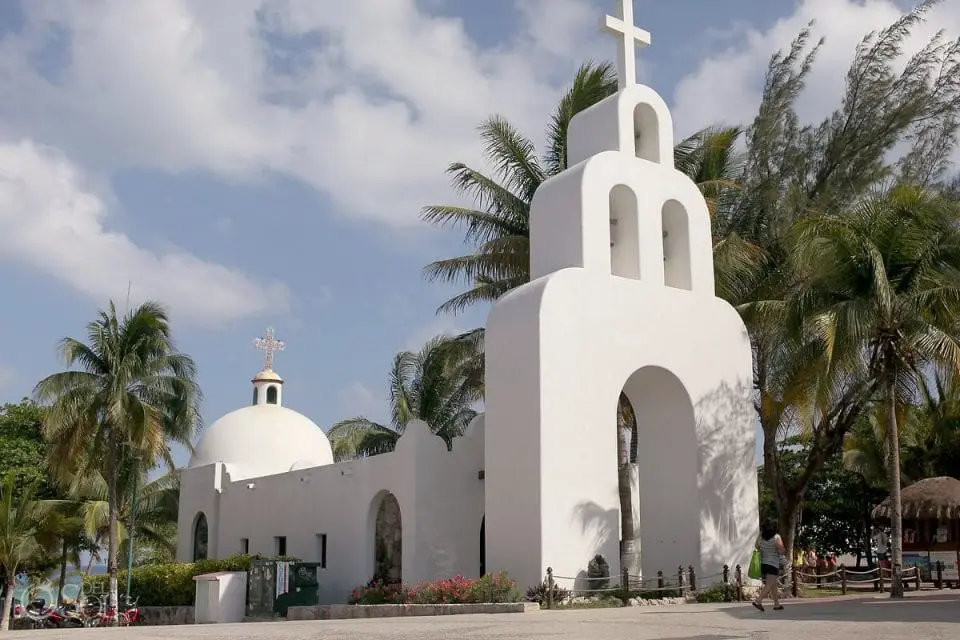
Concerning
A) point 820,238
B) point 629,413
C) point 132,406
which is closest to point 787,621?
point 820,238

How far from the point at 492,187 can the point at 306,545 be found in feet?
30.1

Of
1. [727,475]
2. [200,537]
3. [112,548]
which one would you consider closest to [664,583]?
[727,475]

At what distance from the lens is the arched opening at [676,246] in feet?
65.0

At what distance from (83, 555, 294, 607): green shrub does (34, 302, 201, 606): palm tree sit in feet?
2.23

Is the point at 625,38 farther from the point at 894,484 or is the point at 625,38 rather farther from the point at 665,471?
the point at 894,484

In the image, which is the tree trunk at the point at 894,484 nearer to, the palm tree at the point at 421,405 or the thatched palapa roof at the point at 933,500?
the thatched palapa roof at the point at 933,500

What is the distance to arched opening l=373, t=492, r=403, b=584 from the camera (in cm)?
2130

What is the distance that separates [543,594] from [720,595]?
317 cm

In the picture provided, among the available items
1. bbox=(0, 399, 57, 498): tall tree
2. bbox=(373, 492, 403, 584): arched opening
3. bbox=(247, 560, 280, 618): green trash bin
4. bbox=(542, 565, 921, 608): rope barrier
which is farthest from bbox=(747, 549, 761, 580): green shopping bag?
bbox=(0, 399, 57, 498): tall tree

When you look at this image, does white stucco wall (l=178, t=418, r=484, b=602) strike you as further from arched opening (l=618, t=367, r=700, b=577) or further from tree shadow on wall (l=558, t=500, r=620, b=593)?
tree shadow on wall (l=558, t=500, r=620, b=593)

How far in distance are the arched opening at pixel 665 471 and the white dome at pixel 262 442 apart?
1184 centimetres

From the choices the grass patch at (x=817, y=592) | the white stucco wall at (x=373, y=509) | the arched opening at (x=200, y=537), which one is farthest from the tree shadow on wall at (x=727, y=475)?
the arched opening at (x=200, y=537)

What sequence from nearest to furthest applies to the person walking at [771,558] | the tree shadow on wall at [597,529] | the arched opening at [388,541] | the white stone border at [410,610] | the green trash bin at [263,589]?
the person walking at [771,558], the white stone border at [410,610], the tree shadow on wall at [597,529], the green trash bin at [263,589], the arched opening at [388,541]

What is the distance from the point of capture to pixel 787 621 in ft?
38.7
